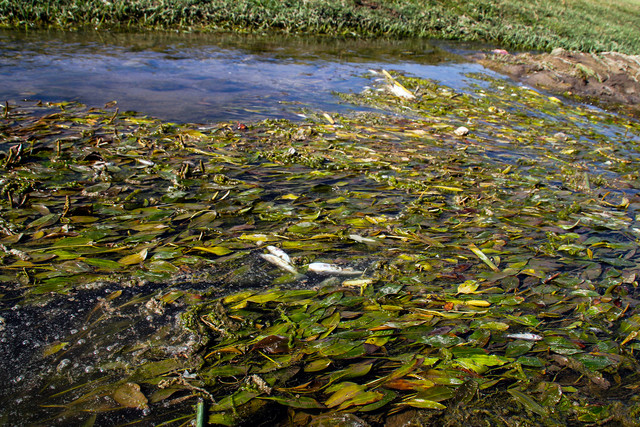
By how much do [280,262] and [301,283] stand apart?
0.18m

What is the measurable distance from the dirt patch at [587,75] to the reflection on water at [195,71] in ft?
3.93

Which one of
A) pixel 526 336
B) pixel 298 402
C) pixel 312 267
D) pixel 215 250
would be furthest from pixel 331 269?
pixel 526 336

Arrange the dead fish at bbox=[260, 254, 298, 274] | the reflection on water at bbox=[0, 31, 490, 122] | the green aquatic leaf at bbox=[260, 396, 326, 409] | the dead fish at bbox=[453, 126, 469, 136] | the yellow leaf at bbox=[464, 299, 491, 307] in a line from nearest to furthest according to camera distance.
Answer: the green aquatic leaf at bbox=[260, 396, 326, 409], the yellow leaf at bbox=[464, 299, 491, 307], the dead fish at bbox=[260, 254, 298, 274], the dead fish at bbox=[453, 126, 469, 136], the reflection on water at bbox=[0, 31, 490, 122]

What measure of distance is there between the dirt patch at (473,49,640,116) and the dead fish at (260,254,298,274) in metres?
7.36

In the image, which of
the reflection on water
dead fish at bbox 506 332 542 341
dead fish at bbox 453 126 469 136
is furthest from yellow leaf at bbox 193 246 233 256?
dead fish at bbox 453 126 469 136

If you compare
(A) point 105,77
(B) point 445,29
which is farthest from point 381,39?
(A) point 105,77

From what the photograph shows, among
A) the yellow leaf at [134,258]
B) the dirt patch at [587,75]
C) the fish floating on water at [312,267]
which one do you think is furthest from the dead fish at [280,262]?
the dirt patch at [587,75]

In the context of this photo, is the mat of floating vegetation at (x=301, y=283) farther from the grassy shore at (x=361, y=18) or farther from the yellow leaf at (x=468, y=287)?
the grassy shore at (x=361, y=18)

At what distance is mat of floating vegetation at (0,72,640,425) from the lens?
1.30 m

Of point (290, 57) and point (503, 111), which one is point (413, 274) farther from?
point (290, 57)

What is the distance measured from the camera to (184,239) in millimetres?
2021

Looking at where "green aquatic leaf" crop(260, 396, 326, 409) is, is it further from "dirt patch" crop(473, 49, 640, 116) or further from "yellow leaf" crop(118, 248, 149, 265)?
"dirt patch" crop(473, 49, 640, 116)

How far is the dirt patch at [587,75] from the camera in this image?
24.3 feet

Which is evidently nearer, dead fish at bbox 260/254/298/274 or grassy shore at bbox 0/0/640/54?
dead fish at bbox 260/254/298/274
